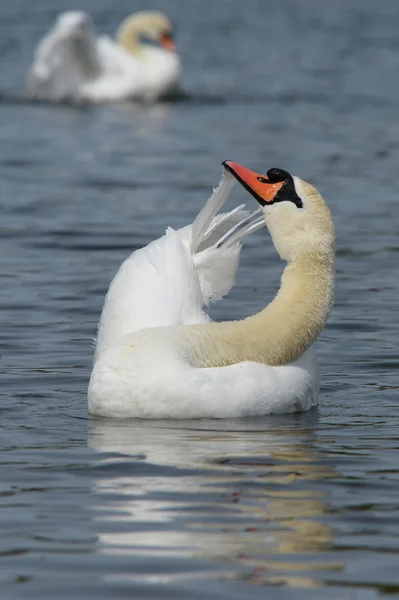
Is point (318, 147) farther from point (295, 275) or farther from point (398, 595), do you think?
point (398, 595)

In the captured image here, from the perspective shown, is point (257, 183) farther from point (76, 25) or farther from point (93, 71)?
point (93, 71)

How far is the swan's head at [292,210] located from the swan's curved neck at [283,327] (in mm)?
77

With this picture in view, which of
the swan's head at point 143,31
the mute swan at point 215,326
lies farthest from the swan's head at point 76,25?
the mute swan at point 215,326

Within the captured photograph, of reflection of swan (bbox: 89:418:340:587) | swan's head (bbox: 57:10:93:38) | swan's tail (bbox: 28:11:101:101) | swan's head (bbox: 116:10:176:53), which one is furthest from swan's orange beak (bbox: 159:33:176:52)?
reflection of swan (bbox: 89:418:340:587)

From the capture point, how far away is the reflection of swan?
233 inches

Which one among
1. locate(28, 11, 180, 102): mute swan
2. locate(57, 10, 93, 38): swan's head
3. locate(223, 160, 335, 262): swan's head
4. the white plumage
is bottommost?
locate(28, 11, 180, 102): mute swan

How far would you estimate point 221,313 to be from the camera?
456 inches

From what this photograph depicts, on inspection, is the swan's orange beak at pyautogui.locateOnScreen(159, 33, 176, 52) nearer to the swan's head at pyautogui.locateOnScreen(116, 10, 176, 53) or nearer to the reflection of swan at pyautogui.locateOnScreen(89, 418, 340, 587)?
the swan's head at pyautogui.locateOnScreen(116, 10, 176, 53)

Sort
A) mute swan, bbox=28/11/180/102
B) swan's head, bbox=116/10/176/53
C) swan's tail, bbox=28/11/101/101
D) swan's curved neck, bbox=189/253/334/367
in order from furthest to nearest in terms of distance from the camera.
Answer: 1. swan's head, bbox=116/10/176/53
2. mute swan, bbox=28/11/180/102
3. swan's tail, bbox=28/11/101/101
4. swan's curved neck, bbox=189/253/334/367

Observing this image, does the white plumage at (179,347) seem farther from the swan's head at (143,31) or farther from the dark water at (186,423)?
the swan's head at (143,31)

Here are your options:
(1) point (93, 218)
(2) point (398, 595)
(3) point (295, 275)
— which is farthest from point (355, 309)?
(2) point (398, 595)

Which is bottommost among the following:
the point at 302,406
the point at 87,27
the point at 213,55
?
the point at 213,55

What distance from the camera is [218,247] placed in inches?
360

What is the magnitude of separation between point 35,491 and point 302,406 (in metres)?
2.09
